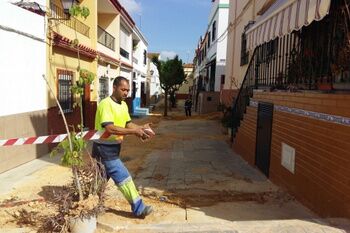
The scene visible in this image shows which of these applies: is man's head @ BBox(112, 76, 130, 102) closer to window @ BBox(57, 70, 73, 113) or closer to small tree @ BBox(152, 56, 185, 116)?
window @ BBox(57, 70, 73, 113)

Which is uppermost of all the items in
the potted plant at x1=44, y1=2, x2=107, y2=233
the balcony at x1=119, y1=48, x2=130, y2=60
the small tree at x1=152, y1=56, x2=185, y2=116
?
the balcony at x1=119, y1=48, x2=130, y2=60

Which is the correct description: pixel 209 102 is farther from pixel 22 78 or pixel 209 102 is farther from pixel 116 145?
pixel 116 145

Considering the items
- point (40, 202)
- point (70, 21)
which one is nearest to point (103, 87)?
point (70, 21)

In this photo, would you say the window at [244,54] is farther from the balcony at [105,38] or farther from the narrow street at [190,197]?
the balcony at [105,38]

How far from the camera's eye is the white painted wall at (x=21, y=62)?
8227 mm

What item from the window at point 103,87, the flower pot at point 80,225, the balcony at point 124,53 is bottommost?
the flower pot at point 80,225

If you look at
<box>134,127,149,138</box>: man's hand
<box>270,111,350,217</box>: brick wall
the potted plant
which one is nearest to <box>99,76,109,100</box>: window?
<box>270,111,350,217</box>: brick wall

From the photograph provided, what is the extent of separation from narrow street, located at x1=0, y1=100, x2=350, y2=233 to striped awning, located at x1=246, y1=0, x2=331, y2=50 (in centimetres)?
246

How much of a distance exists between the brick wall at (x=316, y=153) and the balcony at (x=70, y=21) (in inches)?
273

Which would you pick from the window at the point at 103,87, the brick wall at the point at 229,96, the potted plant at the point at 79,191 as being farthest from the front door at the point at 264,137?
the window at the point at 103,87

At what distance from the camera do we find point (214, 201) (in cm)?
614

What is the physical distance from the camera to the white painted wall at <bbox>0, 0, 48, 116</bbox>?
8.23 m

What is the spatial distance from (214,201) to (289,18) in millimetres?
2959

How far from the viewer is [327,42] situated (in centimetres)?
601
